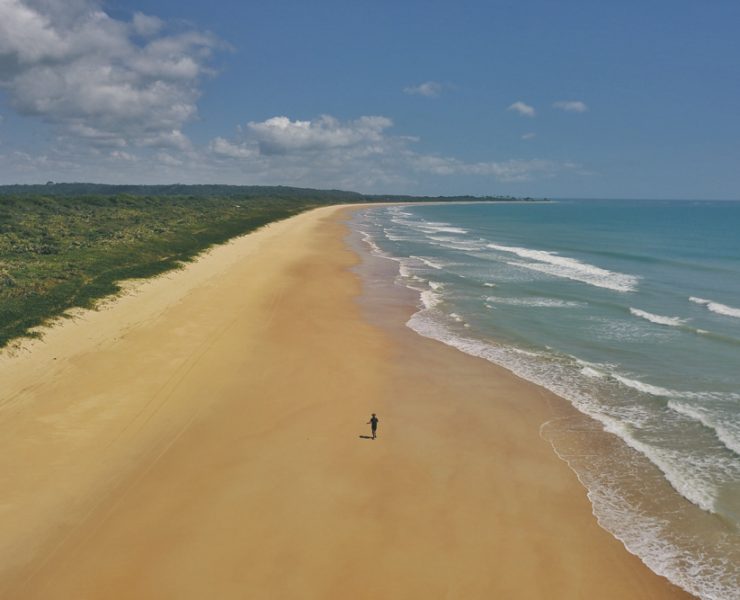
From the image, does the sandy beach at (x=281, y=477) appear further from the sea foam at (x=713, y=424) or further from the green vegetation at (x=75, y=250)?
the sea foam at (x=713, y=424)

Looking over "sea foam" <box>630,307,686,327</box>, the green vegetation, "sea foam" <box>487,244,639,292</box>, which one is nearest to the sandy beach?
the green vegetation

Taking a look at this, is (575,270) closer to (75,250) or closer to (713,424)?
(713,424)

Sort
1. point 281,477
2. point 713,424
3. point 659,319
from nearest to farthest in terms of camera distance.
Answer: point 281,477 < point 713,424 < point 659,319

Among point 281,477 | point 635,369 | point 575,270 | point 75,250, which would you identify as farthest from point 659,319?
point 75,250

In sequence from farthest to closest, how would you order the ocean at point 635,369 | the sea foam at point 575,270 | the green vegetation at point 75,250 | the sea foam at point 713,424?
1. the sea foam at point 575,270
2. the green vegetation at point 75,250
3. the sea foam at point 713,424
4. the ocean at point 635,369

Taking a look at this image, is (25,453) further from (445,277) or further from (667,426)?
(445,277)

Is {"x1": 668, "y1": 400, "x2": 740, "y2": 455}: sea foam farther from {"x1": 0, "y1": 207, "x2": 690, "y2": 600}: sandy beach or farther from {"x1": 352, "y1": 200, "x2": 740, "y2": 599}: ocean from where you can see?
{"x1": 0, "y1": 207, "x2": 690, "y2": 600}: sandy beach

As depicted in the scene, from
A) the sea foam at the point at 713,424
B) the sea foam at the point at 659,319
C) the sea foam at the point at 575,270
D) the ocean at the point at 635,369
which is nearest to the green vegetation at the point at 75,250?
the ocean at the point at 635,369
